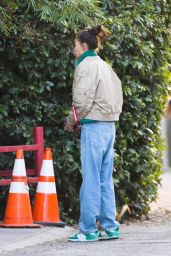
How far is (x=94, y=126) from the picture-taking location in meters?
7.51

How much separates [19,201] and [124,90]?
5.66ft

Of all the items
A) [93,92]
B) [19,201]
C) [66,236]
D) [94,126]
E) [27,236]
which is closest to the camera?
[93,92]

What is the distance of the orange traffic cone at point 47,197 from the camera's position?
834 centimetres

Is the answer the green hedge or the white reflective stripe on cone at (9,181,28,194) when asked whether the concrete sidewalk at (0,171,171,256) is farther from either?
the green hedge

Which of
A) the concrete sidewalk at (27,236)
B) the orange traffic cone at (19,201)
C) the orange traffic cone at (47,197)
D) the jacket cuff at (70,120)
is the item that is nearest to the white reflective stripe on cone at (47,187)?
the orange traffic cone at (47,197)

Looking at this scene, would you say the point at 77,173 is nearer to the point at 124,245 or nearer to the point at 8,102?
the point at 8,102

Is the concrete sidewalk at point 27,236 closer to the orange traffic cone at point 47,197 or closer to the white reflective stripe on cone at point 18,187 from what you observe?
the orange traffic cone at point 47,197

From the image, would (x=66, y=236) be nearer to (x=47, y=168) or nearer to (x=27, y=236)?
(x=27, y=236)

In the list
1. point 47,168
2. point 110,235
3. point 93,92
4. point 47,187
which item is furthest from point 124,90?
point 110,235

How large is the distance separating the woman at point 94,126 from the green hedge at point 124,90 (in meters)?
0.98

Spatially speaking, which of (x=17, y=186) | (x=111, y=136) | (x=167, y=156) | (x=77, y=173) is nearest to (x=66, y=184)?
(x=77, y=173)

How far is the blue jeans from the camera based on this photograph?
753 centimetres

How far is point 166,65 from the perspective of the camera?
32.0 ft

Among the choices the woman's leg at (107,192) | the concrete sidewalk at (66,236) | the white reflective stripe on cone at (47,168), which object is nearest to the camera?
the concrete sidewalk at (66,236)
